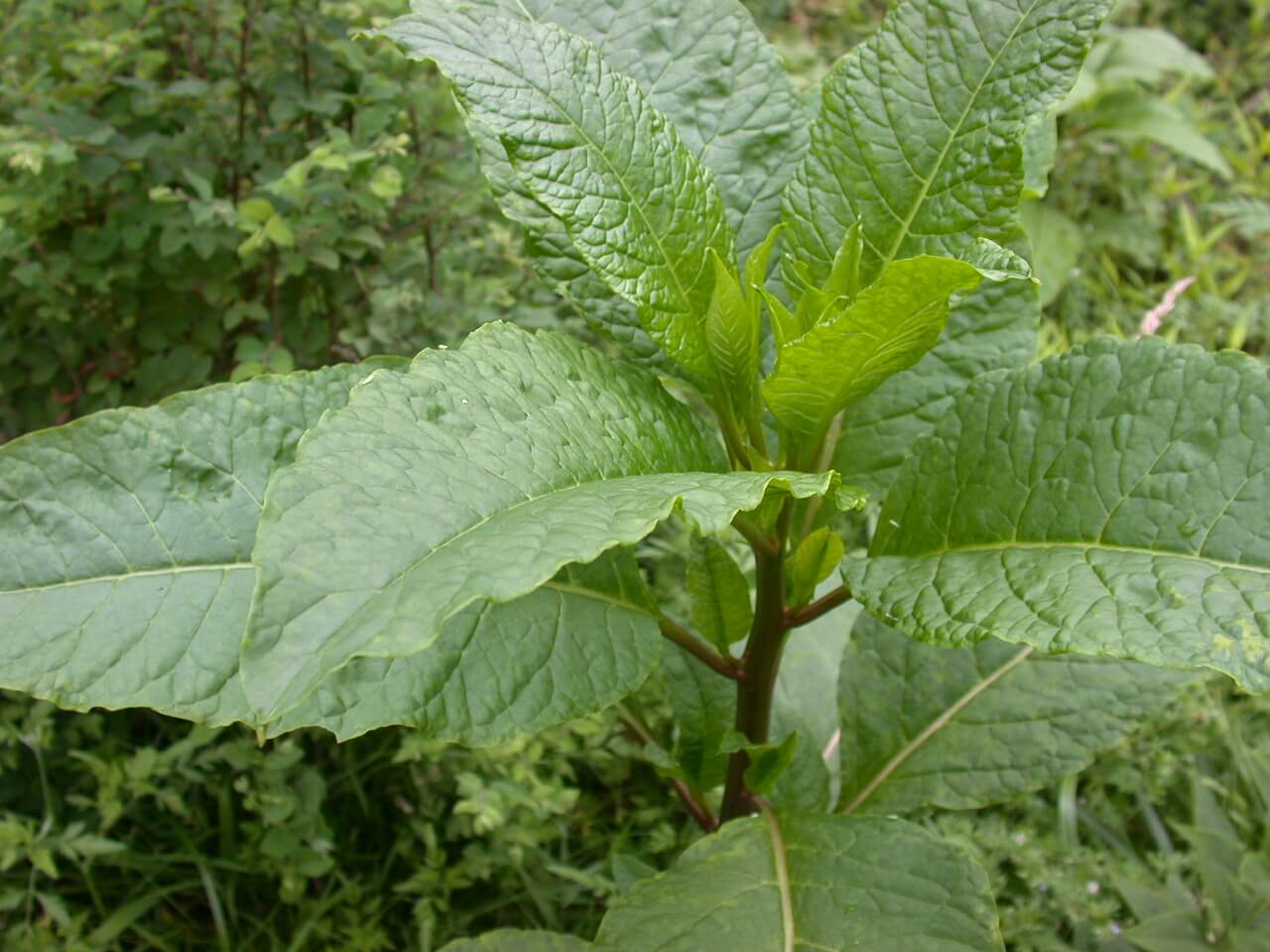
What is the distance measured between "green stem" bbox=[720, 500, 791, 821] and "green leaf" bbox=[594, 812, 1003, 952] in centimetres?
15

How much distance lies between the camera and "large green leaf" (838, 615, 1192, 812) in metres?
1.42

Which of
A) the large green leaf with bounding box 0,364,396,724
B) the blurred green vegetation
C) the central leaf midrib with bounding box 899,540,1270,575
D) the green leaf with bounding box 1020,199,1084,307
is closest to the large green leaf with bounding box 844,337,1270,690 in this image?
the central leaf midrib with bounding box 899,540,1270,575

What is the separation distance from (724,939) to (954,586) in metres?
0.45

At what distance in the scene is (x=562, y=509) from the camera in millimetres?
791

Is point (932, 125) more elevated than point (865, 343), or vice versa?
point (932, 125)

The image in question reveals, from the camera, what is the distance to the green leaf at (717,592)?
4.33 feet

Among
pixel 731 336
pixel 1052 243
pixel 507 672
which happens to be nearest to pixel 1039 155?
pixel 731 336

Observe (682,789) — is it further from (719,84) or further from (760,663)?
(719,84)

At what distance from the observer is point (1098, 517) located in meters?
1.01

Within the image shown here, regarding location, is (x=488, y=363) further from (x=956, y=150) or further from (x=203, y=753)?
(x=203, y=753)

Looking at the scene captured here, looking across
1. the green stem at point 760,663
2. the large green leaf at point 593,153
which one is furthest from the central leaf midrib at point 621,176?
the green stem at point 760,663

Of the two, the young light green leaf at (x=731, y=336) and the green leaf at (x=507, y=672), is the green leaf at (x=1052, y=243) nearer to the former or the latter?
the young light green leaf at (x=731, y=336)

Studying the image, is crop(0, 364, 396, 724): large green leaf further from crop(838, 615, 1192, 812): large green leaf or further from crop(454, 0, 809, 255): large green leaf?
crop(838, 615, 1192, 812): large green leaf

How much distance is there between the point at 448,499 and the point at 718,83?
0.74 meters
